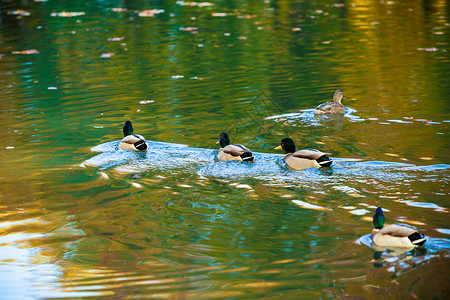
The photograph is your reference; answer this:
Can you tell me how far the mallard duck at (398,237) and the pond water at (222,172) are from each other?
115mm

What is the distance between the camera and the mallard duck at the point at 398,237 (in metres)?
7.17

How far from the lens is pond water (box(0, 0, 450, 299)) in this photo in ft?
23.7

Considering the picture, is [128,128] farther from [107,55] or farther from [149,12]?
[149,12]

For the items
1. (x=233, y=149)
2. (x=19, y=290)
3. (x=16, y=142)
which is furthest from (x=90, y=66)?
(x=19, y=290)

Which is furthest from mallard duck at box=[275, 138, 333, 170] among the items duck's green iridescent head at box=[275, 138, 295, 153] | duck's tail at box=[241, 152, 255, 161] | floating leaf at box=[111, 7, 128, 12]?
floating leaf at box=[111, 7, 128, 12]

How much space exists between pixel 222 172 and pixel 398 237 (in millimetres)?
4053

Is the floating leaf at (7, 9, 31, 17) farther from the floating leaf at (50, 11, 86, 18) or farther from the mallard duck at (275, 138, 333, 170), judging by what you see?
the mallard duck at (275, 138, 333, 170)

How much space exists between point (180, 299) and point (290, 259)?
1515 millimetres

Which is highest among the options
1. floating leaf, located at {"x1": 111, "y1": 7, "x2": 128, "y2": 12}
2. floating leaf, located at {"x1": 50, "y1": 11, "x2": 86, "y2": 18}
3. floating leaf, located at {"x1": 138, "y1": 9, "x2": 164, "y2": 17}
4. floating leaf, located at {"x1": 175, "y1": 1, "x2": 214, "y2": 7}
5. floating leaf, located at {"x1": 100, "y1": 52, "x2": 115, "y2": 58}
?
floating leaf, located at {"x1": 100, "y1": 52, "x2": 115, "y2": 58}

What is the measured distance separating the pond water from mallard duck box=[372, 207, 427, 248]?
115 millimetres

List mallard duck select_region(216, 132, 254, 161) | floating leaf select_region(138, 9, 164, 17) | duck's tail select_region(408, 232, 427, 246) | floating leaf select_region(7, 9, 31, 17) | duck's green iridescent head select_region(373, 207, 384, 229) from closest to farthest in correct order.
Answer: duck's tail select_region(408, 232, 427, 246)
duck's green iridescent head select_region(373, 207, 384, 229)
mallard duck select_region(216, 132, 254, 161)
floating leaf select_region(138, 9, 164, 17)
floating leaf select_region(7, 9, 31, 17)

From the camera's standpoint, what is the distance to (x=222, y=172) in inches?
420

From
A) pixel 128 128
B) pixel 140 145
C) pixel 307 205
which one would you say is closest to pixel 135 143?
pixel 140 145

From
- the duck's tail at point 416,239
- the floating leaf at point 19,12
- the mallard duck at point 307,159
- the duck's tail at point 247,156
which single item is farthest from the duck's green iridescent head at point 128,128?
the floating leaf at point 19,12
